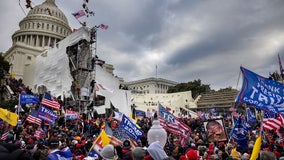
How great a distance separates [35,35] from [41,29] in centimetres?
271

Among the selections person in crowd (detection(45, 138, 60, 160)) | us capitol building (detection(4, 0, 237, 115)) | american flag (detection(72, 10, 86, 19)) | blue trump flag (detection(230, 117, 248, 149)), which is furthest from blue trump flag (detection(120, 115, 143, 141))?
us capitol building (detection(4, 0, 237, 115))

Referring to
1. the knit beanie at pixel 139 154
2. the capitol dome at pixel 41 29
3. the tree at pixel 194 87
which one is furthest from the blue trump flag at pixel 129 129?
the capitol dome at pixel 41 29

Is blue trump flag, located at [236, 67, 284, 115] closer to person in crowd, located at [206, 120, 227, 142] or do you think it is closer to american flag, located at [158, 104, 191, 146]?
person in crowd, located at [206, 120, 227, 142]

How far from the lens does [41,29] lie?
69875mm

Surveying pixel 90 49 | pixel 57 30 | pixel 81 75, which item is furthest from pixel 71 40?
pixel 57 30

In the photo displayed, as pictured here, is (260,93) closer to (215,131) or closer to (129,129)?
(215,131)

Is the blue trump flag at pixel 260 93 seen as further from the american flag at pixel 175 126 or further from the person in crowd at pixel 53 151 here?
the person in crowd at pixel 53 151

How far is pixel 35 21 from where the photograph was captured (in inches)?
2817

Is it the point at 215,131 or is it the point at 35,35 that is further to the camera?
the point at 35,35

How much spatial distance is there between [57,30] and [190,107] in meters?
51.3

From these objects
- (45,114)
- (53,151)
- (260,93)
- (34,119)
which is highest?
(260,93)

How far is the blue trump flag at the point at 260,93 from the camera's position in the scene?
5887mm

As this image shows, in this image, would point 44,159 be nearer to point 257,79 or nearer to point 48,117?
point 257,79

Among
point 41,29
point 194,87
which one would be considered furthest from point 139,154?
point 41,29
